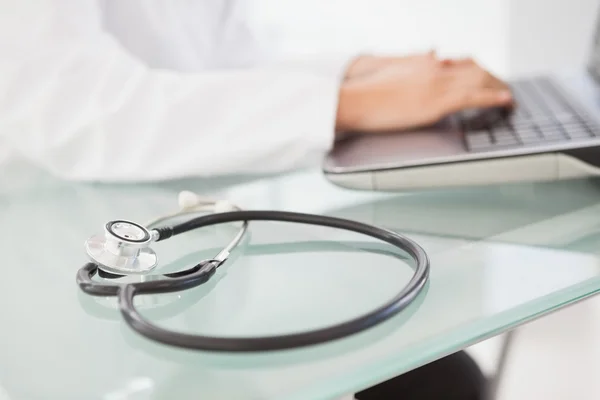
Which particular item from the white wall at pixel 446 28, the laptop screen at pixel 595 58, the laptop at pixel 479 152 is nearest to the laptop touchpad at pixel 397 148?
the laptop at pixel 479 152

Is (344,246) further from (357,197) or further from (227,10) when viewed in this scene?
(227,10)

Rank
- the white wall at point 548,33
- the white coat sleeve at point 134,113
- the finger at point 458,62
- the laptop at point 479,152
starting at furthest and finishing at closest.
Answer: the white wall at point 548,33, the finger at point 458,62, the white coat sleeve at point 134,113, the laptop at point 479,152

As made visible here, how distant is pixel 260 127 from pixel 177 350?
30 centimetres

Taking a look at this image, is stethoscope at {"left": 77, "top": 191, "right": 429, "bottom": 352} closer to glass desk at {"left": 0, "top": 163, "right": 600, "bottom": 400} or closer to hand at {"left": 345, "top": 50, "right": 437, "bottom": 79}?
glass desk at {"left": 0, "top": 163, "right": 600, "bottom": 400}

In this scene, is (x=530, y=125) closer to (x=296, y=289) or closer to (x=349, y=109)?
(x=349, y=109)

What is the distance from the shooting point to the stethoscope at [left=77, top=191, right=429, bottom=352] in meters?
0.24

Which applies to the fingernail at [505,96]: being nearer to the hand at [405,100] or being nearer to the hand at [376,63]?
the hand at [405,100]

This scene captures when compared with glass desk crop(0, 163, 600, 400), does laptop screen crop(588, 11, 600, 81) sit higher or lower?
lower

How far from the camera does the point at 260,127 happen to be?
0.51m

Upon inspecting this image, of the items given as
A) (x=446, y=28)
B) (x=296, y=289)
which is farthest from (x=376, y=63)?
(x=446, y=28)

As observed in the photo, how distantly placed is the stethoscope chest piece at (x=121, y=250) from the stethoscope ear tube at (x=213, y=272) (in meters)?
0.01

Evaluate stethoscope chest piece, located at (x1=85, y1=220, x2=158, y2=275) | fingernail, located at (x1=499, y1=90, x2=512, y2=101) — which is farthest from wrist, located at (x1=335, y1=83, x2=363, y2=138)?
stethoscope chest piece, located at (x1=85, y1=220, x2=158, y2=275)

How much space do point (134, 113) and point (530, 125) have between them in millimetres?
316

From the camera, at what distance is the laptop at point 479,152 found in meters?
0.40
